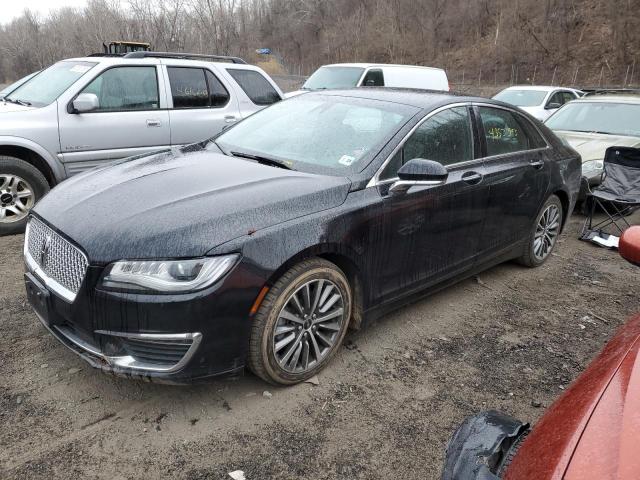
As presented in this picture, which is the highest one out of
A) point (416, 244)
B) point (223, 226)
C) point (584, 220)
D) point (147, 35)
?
point (147, 35)

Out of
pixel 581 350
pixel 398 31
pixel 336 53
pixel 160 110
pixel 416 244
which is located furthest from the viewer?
pixel 336 53

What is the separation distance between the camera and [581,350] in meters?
3.61

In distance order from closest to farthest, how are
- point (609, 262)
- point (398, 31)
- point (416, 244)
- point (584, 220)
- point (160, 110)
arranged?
point (416, 244), point (609, 262), point (160, 110), point (584, 220), point (398, 31)

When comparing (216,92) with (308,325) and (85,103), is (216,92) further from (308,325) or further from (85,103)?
(308,325)

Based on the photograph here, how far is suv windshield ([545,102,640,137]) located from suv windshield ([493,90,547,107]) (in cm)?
487

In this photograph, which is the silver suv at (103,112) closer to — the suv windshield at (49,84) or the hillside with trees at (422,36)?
the suv windshield at (49,84)

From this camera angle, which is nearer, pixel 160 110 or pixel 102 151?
pixel 102 151

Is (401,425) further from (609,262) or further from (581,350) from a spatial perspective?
(609,262)

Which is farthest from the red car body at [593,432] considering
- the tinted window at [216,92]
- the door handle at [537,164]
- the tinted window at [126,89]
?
the tinted window at [216,92]

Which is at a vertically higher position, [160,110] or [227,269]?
[160,110]

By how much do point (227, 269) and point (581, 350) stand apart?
8.63ft

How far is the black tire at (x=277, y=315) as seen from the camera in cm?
264

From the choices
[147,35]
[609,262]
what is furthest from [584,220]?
[147,35]

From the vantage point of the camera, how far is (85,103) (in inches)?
209
